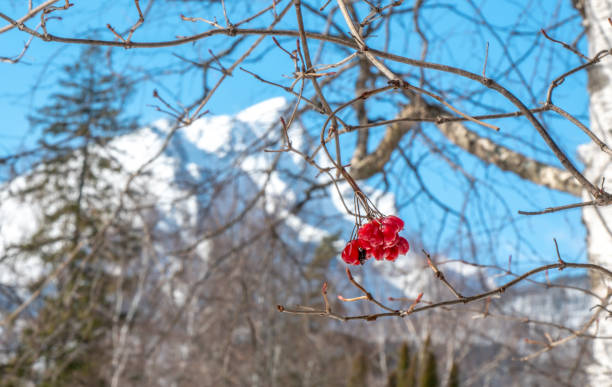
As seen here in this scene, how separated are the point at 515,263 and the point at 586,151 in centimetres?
96

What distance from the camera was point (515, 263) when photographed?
9.64 feet

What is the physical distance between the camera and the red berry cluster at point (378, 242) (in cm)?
89

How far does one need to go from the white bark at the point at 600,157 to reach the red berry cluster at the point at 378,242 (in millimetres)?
1323

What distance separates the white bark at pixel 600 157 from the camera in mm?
1915

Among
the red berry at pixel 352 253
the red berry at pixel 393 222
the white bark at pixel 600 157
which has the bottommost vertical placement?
the red berry at pixel 352 253

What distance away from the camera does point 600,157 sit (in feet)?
6.70

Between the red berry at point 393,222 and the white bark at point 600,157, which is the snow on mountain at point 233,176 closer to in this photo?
the red berry at point 393,222

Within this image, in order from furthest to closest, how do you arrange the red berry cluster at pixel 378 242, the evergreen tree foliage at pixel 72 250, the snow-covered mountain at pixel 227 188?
the evergreen tree foliage at pixel 72 250 < the snow-covered mountain at pixel 227 188 < the red berry cluster at pixel 378 242

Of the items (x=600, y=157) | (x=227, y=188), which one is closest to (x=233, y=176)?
(x=600, y=157)

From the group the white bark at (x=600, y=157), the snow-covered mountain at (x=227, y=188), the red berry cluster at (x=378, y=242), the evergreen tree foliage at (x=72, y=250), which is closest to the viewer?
the red berry cluster at (x=378, y=242)

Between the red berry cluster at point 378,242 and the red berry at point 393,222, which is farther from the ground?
the red berry at point 393,222

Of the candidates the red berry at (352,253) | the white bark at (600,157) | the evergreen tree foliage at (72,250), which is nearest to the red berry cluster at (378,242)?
the red berry at (352,253)

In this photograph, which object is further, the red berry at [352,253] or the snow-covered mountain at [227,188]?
the snow-covered mountain at [227,188]

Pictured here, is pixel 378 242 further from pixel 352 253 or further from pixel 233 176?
pixel 233 176
